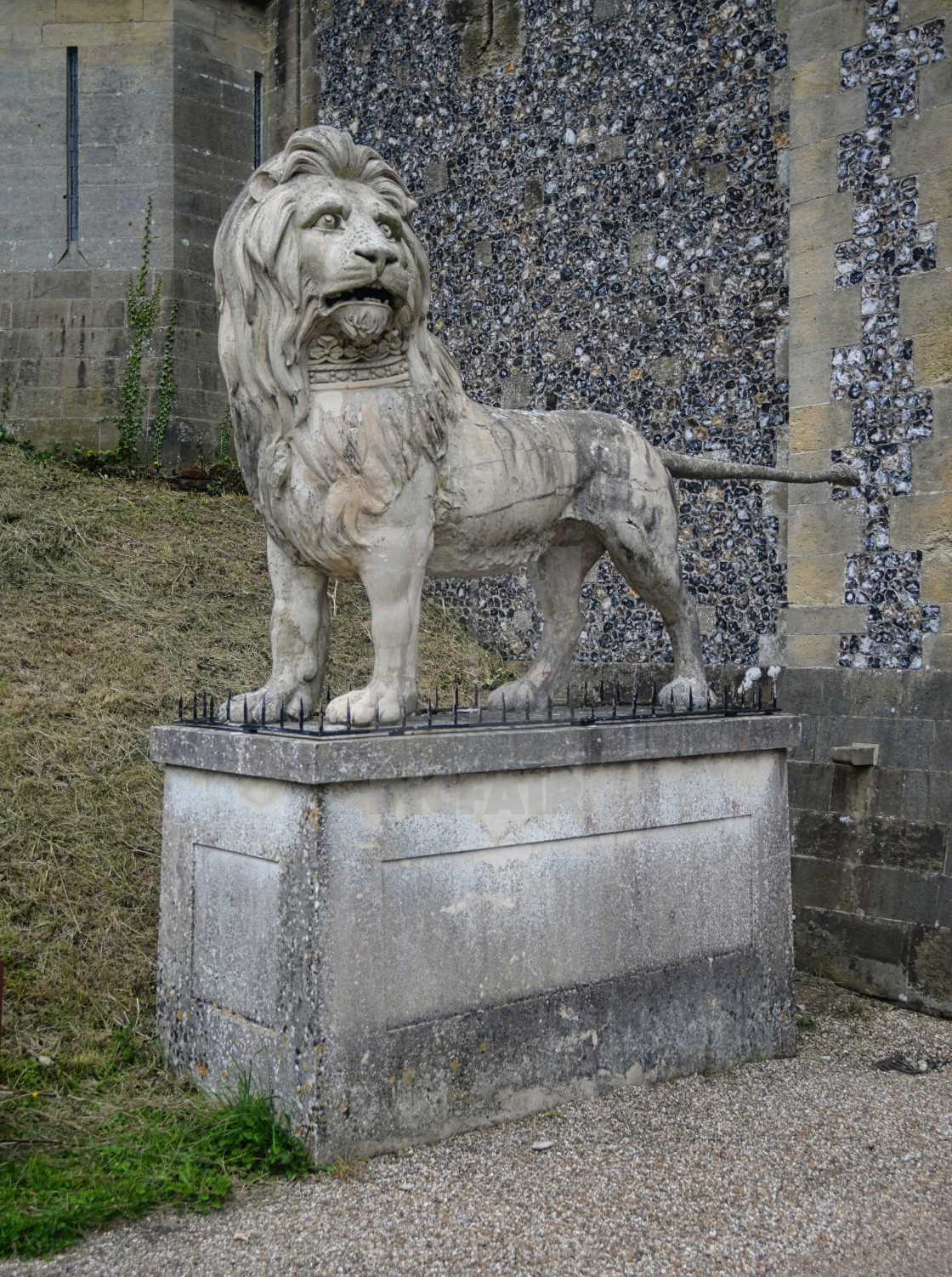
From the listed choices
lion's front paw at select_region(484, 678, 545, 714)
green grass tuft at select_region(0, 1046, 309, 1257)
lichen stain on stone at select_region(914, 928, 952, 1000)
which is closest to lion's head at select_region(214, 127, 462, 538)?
Result: lion's front paw at select_region(484, 678, 545, 714)

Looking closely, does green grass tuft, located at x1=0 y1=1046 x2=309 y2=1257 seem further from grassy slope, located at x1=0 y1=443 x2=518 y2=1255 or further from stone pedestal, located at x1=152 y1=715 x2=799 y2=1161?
stone pedestal, located at x1=152 y1=715 x2=799 y2=1161

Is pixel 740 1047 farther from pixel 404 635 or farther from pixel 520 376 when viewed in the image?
pixel 520 376

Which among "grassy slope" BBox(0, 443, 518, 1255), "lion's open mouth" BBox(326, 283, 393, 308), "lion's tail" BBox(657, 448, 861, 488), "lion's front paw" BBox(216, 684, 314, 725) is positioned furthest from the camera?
"lion's tail" BBox(657, 448, 861, 488)

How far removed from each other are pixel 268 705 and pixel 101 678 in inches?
103

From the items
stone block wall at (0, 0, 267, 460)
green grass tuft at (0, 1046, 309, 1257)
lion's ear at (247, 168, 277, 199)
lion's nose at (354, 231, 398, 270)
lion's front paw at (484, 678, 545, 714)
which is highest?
stone block wall at (0, 0, 267, 460)

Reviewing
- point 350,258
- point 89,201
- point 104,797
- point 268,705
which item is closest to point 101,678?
point 104,797

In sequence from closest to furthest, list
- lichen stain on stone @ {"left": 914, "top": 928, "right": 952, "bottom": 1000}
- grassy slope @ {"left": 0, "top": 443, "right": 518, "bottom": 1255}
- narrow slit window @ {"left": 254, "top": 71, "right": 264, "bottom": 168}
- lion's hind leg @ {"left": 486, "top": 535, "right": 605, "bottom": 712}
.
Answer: grassy slope @ {"left": 0, "top": 443, "right": 518, "bottom": 1255} → lion's hind leg @ {"left": 486, "top": 535, "right": 605, "bottom": 712} → lichen stain on stone @ {"left": 914, "top": 928, "right": 952, "bottom": 1000} → narrow slit window @ {"left": 254, "top": 71, "right": 264, "bottom": 168}

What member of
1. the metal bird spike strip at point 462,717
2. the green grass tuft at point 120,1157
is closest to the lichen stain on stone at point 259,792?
the metal bird spike strip at point 462,717

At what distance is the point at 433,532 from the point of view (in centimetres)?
375

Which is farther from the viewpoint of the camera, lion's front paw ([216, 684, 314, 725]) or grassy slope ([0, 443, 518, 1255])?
lion's front paw ([216, 684, 314, 725])

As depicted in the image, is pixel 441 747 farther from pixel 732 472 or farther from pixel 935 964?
pixel 935 964

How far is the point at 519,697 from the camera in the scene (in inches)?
170

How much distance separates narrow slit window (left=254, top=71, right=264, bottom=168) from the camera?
32.5 ft

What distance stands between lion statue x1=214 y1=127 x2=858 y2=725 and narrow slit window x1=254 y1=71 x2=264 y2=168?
7034 mm
